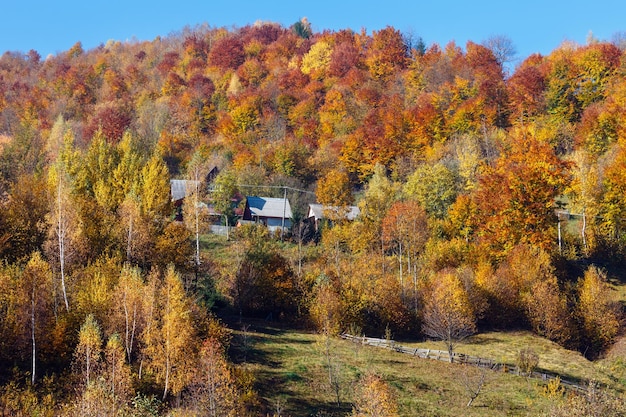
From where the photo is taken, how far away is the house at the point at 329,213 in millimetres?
63625

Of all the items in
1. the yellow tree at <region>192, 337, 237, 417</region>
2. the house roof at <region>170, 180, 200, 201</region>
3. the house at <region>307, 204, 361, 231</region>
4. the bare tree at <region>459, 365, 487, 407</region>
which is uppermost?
the house roof at <region>170, 180, 200, 201</region>

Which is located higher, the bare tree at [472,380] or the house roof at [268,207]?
the house roof at [268,207]

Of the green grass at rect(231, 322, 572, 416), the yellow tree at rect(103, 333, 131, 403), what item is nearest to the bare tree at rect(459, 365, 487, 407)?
the green grass at rect(231, 322, 572, 416)

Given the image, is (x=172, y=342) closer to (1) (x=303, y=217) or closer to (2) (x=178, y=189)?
(1) (x=303, y=217)

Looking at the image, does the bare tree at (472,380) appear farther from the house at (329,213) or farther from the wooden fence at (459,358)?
the house at (329,213)

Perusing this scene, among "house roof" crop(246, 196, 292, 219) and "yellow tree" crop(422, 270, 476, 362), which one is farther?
"house roof" crop(246, 196, 292, 219)

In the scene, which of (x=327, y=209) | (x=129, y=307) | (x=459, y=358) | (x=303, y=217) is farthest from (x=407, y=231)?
(x=129, y=307)

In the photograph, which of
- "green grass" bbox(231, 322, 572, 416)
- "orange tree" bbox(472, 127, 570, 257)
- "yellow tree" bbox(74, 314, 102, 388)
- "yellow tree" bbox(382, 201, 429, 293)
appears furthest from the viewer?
"yellow tree" bbox(382, 201, 429, 293)

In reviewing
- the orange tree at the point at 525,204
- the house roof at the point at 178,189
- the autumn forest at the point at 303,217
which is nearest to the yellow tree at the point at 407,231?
the autumn forest at the point at 303,217

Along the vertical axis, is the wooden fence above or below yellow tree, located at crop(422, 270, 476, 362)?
below

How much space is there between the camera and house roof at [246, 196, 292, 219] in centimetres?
6769

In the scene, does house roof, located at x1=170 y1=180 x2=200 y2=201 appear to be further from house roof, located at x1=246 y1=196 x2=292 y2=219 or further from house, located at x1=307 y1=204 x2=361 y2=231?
house, located at x1=307 y1=204 x2=361 y2=231

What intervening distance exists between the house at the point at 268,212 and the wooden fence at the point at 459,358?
27.6 metres

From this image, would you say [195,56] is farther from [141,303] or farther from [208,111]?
[141,303]
